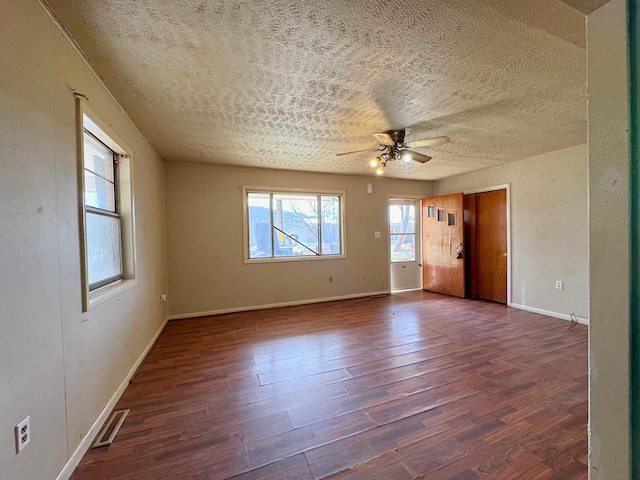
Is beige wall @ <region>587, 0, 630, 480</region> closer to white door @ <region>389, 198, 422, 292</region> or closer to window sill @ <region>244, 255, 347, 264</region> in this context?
window sill @ <region>244, 255, 347, 264</region>

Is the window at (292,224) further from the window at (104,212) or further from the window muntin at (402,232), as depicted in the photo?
the window at (104,212)

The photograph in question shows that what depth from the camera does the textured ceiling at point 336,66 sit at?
4.46 feet

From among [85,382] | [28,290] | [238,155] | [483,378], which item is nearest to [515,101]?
[483,378]

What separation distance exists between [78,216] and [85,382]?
1020mm

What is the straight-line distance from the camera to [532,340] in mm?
3002

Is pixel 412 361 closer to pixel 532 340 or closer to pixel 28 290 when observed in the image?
pixel 532 340

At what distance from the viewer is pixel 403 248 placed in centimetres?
590

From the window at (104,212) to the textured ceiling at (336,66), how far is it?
46 cm

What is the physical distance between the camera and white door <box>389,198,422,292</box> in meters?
5.77

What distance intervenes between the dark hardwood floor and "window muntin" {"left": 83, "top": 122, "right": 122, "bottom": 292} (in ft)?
3.35

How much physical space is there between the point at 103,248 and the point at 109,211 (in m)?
0.36

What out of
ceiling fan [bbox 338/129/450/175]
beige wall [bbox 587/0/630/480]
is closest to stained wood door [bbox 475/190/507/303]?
ceiling fan [bbox 338/129/450/175]

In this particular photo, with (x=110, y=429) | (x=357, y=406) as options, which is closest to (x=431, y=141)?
(x=357, y=406)

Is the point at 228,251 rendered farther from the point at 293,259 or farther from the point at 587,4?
the point at 587,4
